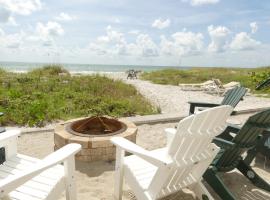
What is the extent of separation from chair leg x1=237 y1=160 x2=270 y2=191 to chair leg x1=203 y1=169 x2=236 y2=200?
0.57 meters

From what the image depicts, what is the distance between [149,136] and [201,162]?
2651 millimetres

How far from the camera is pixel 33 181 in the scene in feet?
7.90

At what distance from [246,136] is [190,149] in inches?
28.7

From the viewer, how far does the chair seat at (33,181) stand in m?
2.21

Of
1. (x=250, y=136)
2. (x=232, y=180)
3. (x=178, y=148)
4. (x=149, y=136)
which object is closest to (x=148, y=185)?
(x=178, y=148)

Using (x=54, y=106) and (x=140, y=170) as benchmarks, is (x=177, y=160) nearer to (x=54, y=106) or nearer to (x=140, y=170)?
(x=140, y=170)

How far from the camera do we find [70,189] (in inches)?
99.9

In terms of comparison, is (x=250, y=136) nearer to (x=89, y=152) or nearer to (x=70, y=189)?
(x=70, y=189)

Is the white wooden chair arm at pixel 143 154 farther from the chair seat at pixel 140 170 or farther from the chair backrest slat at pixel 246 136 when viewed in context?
the chair backrest slat at pixel 246 136

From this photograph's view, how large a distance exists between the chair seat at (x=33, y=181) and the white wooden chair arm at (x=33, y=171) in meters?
0.14

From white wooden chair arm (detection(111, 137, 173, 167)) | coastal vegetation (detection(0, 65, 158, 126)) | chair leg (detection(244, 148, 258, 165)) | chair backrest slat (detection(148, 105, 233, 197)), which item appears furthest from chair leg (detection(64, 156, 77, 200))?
coastal vegetation (detection(0, 65, 158, 126))

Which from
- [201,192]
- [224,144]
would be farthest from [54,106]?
[224,144]

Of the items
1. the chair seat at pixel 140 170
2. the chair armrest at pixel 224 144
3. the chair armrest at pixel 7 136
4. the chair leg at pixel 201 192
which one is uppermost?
the chair armrest at pixel 7 136

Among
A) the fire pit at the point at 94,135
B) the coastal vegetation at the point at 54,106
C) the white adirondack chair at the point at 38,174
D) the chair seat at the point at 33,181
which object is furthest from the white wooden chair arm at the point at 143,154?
the coastal vegetation at the point at 54,106
